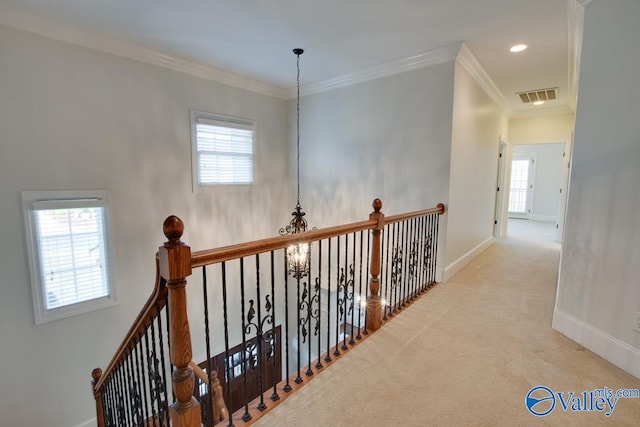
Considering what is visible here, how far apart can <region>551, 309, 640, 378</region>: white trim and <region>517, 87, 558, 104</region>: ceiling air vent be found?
3.94m

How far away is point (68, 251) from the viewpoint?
3.00 meters

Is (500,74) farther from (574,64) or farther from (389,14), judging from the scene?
(389,14)

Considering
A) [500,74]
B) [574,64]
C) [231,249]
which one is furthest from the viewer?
[500,74]

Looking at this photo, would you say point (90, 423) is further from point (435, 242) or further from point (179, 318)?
point (435, 242)

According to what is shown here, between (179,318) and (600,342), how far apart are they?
2805 mm

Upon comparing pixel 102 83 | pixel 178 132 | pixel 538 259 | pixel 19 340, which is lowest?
pixel 19 340

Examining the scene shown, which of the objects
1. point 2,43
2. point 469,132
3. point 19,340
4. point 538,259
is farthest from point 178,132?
point 538,259

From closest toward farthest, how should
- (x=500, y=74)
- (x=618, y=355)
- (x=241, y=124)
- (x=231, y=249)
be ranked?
(x=231, y=249)
(x=618, y=355)
(x=500, y=74)
(x=241, y=124)

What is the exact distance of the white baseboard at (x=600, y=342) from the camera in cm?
194

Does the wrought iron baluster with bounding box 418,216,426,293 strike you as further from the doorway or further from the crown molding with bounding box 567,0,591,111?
the doorway

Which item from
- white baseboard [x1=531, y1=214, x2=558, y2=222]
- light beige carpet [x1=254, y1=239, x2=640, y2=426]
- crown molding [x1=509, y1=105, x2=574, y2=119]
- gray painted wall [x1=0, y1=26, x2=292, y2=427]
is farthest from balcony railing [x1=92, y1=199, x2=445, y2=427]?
white baseboard [x1=531, y1=214, x2=558, y2=222]

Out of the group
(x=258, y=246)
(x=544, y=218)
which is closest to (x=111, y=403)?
(x=258, y=246)

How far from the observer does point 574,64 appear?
3.55m

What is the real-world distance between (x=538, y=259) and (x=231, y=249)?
16.8 ft
